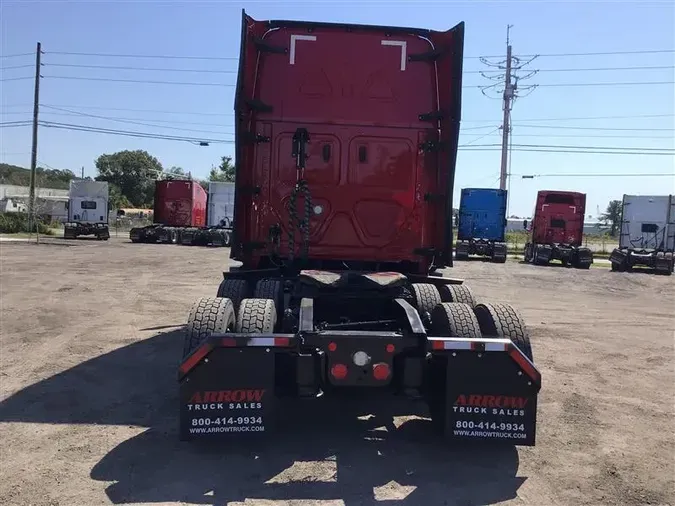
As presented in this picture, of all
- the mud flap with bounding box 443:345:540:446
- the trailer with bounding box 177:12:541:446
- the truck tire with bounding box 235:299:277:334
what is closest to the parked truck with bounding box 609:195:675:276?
the trailer with bounding box 177:12:541:446

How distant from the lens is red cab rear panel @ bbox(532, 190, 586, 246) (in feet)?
98.6

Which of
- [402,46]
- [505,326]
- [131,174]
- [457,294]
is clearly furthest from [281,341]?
[131,174]

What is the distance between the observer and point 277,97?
258 inches

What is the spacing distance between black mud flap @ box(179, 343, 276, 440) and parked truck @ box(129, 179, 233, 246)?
3385 cm

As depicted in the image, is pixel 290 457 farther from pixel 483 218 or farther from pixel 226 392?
pixel 483 218

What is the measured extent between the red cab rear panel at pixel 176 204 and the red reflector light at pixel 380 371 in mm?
36533

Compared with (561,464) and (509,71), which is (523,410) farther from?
(509,71)

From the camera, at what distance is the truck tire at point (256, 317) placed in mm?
4816

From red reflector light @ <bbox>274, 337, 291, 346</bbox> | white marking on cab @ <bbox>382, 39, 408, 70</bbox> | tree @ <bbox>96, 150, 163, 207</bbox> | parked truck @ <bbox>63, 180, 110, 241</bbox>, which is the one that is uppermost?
tree @ <bbox>96, 150, 163, 207</bbox>

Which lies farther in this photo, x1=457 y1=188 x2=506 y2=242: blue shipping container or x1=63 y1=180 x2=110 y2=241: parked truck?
x1=63 y1=180 x2=110 y2=241: parked truck

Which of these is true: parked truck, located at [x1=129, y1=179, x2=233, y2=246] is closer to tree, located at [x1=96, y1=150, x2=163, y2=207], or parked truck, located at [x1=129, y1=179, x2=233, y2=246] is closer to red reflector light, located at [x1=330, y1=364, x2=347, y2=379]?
red reflector light, located at [x1=330, y1=364, x2=347, y2=379]

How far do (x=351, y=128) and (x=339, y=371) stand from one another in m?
3.08

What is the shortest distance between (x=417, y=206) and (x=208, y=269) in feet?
51.9

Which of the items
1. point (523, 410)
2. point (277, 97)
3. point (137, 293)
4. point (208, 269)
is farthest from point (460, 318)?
point (208, 269)
